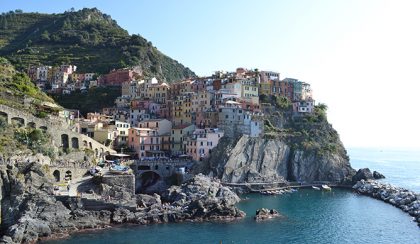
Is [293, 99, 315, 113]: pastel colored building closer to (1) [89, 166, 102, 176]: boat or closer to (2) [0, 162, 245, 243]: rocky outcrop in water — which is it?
(2) [0, 162, 245, 243]: rocky outcrop in water

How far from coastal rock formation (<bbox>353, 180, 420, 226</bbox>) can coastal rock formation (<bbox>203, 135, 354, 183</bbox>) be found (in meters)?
5.69

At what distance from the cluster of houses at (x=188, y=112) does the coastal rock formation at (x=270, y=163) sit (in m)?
2.32

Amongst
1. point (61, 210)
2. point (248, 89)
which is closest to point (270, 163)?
point (248, 89)

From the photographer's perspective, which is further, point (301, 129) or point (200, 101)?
point (301, 129)

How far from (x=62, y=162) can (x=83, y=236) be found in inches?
586

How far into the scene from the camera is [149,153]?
72375 mm

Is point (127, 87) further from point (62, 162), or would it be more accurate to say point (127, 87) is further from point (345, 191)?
point (345, 191)

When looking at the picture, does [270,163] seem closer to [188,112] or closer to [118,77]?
[188,112]

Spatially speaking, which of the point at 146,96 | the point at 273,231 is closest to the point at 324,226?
the point at 273,231

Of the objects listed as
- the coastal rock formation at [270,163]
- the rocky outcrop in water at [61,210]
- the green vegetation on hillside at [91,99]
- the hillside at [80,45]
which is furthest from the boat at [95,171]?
the hillside at [80,45]

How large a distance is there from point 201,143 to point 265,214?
2178 cm

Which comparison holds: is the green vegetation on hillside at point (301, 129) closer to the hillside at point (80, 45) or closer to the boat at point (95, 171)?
the boat at point (95, 171)

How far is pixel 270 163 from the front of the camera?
76.8 m

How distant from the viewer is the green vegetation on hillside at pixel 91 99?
303ft
